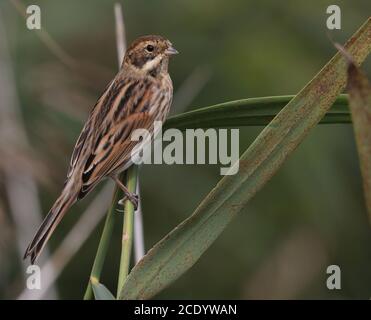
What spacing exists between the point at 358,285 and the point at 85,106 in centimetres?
193

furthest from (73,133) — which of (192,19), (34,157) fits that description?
(192,19)

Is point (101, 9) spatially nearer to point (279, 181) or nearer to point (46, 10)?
point (46, 10)

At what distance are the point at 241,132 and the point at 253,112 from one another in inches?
83.9

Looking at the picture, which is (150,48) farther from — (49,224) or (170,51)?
(49,224)

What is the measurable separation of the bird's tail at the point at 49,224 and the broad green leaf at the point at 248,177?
2.52 feet

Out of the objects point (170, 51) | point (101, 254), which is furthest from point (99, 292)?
point (170, 51)

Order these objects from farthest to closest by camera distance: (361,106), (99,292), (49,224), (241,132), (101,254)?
(241,132) → (49,224) → (101,254) → (99,292) → (361,106)

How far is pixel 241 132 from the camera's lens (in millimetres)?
4547

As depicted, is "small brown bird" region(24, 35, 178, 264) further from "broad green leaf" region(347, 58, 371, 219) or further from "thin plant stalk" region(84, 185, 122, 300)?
"broad green leaf" region(347, 58, 371, 219)

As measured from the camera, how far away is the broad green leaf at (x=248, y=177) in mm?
2160

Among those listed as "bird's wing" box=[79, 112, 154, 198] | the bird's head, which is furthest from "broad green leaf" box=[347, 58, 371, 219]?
the bird's head

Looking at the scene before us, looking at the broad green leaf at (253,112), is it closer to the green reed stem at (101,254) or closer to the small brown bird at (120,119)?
the green reed stem at (101,254)

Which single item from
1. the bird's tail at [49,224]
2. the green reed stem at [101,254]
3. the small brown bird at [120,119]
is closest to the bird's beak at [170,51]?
the small brown bird at [120,119]

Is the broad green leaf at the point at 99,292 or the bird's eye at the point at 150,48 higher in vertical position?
the bird's eye at the point at 150,48
